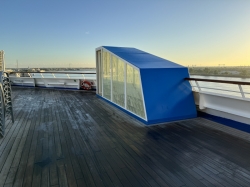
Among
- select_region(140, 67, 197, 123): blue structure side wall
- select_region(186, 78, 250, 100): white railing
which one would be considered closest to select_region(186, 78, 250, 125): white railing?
select_region(186, 78, 250, 100): white railing

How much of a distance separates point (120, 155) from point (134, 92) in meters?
1.99

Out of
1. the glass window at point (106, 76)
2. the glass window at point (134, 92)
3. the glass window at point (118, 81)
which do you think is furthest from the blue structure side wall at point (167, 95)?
the glass window at point (106, 76)

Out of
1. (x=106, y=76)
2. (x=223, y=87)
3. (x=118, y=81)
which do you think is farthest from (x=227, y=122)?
(x=106, y=76)

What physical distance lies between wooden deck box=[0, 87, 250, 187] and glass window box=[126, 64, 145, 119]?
0.38m

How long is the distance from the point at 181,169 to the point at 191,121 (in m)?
2.00

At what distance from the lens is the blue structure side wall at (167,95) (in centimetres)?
359

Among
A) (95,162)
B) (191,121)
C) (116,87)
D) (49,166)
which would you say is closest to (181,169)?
(95,162)

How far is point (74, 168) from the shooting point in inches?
74.7

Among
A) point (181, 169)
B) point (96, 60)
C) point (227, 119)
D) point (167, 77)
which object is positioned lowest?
point (181, 169)

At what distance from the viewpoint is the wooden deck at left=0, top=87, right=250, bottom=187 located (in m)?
1.69

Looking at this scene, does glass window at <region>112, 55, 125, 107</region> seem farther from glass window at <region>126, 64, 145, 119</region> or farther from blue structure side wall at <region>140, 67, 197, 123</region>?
blue structure side wall at <region>140, 67, 197, 123</region>

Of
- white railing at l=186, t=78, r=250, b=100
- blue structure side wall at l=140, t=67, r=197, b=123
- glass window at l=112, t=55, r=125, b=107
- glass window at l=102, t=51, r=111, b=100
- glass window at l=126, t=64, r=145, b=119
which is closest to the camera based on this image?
white railing at l=186, t=78, r=250, b=100

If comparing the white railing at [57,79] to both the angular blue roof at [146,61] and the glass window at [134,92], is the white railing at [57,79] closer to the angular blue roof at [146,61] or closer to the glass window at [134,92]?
the angular blue roof at [146,61]

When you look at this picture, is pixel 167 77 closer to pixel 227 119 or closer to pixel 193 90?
pixel 193 90
